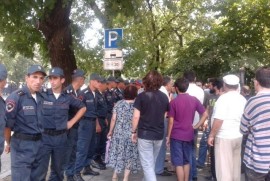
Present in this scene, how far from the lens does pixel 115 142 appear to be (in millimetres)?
6461

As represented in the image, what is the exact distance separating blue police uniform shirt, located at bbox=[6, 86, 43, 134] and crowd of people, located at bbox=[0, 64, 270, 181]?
12mm

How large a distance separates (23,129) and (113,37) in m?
4.12

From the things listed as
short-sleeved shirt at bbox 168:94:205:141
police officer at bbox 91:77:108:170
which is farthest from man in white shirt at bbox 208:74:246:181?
police officer at bbox 91:77:108:170

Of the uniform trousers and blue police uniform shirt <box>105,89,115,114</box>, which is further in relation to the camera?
blue police uniform shirt <box>105,89,115,114</box>

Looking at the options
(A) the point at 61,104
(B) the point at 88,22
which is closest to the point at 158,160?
(A) the point at 61,104

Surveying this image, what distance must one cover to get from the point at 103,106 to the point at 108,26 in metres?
1.82

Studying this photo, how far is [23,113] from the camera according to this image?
Result: 453cm

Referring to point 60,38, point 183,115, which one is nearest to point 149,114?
Result: point 183,115

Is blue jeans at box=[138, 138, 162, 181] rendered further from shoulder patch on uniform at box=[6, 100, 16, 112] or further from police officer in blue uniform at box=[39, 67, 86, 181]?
shoulder patch on uniform at box=[6, 100, 16, 112]

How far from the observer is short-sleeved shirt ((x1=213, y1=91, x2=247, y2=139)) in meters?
5.38

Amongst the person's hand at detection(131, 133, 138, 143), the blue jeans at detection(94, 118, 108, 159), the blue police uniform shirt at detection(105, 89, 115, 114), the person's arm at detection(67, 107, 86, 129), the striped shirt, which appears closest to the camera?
the striped shirt

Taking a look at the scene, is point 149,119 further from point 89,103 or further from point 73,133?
point 89,103

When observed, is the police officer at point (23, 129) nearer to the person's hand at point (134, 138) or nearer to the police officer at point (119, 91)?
the person's hand at point (134, 138)

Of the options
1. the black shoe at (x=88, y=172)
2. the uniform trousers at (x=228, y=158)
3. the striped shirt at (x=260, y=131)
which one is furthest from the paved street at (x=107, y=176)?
the striped shirt at (x=260, y=131)
